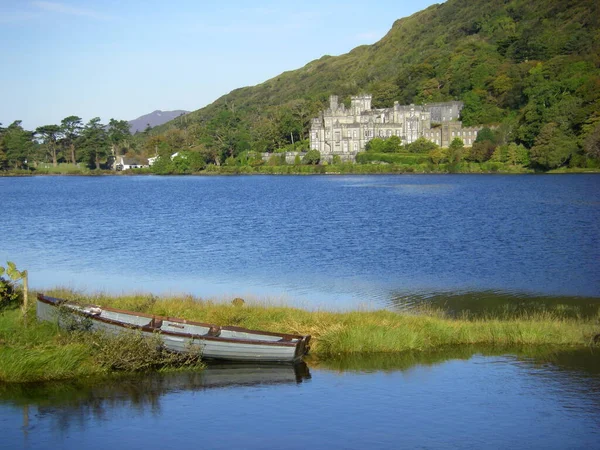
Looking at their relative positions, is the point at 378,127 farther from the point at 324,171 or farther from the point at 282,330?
the point at 282,330

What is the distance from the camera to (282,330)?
2167cm

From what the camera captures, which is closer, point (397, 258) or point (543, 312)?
point (543, 312)

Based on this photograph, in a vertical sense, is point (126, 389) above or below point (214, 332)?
below

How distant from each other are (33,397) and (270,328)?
6.79 m

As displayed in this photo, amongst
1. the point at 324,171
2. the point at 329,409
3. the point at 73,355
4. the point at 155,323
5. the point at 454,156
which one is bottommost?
the point at 324,171

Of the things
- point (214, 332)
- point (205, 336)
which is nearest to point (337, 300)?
point (214, 332)

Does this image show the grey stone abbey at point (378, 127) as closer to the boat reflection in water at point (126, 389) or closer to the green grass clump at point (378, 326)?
the green grass clump at point (378, 326)

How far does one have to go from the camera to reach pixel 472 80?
187 meters

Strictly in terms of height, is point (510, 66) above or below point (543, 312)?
above

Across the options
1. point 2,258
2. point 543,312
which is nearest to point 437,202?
point 2,258

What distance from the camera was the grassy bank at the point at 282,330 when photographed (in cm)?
1900

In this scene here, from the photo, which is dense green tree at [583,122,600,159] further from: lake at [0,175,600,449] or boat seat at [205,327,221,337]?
boat seat at [205,327,221,337]

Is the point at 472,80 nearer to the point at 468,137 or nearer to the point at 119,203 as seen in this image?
the point at 468,137

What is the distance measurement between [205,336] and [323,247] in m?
24.0
